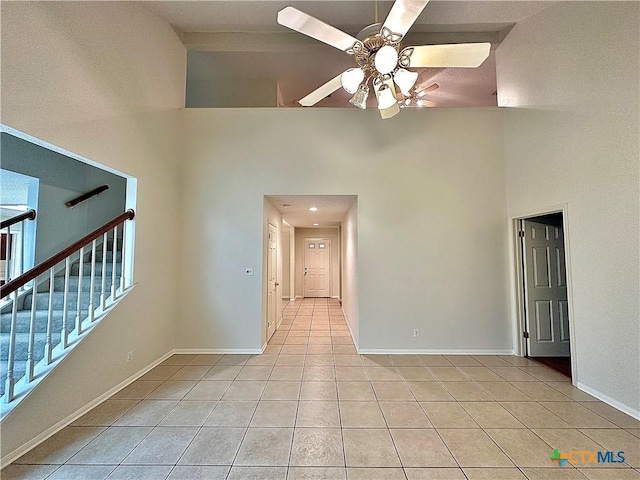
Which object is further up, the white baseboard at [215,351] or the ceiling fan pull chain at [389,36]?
the ceiling fan pull chain at [389,36]

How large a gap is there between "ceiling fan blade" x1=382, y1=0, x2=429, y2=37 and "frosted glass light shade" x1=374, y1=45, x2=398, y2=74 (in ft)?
0.43

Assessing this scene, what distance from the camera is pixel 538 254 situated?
3975 millimetres

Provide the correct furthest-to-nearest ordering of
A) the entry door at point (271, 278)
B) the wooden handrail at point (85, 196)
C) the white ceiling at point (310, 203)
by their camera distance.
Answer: the entry door at point (271, 278), the white ceiling at point (310, 203), the wooden handrail at point (85, 196)

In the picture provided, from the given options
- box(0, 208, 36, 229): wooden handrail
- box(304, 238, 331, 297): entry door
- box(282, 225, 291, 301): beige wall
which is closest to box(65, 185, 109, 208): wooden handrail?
box(0, 208, 36, 229): wooden handrail

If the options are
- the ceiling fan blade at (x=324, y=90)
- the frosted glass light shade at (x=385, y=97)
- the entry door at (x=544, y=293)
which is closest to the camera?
the frosted glass light shade at (x=385, y=97)

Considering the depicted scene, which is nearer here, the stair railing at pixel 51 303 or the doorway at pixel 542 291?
the stair railing at pixel 51 303

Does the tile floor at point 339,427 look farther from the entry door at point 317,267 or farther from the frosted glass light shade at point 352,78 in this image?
the entry door at point 317,267

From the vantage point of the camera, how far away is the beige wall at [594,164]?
2461mm

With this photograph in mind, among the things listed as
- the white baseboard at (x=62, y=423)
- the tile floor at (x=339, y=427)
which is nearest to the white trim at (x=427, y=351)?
the tile floor at (x=339, y=427)

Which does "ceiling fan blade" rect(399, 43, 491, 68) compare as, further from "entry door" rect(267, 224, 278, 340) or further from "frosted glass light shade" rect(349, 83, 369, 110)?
"entry door" rect(267, 224, 278, 340)

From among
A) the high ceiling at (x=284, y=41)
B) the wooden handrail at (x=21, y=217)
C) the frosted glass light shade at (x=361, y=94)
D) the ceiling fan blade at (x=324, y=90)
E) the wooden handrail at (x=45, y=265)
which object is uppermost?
the high ceiling at (x=284, y=41)

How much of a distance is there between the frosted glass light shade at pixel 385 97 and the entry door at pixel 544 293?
108 inches

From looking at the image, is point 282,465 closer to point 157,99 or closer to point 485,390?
point 485,390

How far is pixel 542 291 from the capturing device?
12.9 ft
